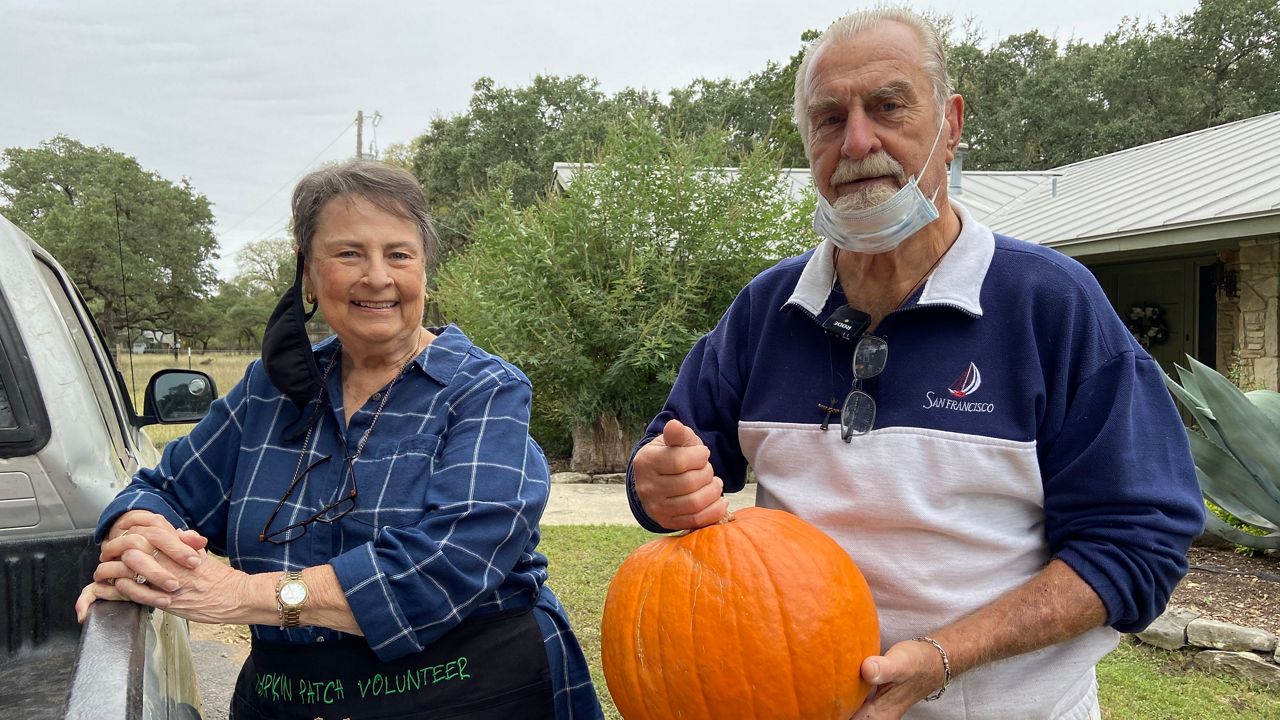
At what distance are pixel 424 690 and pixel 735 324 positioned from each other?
1.09m

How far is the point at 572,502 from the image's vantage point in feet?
28.9

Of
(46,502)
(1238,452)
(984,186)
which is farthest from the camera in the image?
(984,186)

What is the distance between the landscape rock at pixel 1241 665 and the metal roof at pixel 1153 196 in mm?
5104

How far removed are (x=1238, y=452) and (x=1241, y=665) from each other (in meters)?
1.31

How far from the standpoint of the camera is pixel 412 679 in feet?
6.17

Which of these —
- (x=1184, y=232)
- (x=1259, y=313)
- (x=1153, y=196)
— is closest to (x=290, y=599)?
(x=1184, y=232)

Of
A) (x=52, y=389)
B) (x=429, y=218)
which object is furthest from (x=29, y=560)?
(x=429, y=218)

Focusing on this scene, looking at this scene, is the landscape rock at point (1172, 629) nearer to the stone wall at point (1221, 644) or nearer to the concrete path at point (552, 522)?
the stone wall at point (1221, 644)

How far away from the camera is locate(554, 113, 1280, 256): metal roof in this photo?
8.42 m

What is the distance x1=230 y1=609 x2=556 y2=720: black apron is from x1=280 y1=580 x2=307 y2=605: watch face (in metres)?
0.21

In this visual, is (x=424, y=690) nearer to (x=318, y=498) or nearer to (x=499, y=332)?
(x=318, y=498)

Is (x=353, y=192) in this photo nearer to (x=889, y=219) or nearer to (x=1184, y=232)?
(x=889, y=219)

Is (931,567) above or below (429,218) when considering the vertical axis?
below

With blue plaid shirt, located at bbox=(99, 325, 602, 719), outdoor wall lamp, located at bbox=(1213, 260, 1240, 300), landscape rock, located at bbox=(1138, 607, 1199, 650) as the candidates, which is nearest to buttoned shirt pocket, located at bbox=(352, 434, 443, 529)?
blue plaid shirt, located at bbox=(99, 325, 602, 719)
